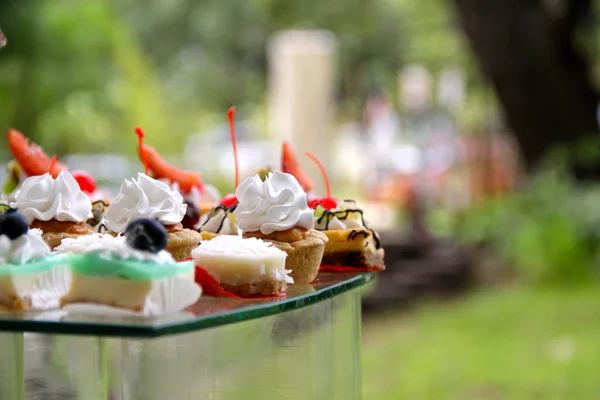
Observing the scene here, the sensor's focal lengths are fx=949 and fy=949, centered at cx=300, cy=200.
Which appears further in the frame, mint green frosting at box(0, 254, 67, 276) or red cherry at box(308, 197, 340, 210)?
red cherry at box(308, 197, 340, 210)

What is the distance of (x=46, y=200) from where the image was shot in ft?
6.74

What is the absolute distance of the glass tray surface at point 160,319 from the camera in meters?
1.51

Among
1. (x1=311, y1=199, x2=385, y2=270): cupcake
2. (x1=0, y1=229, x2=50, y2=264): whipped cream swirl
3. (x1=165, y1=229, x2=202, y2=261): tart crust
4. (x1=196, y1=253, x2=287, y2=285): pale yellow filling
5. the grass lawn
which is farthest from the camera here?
the grass lawn

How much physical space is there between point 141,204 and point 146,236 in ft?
1.07

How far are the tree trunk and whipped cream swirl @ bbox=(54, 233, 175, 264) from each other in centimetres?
675

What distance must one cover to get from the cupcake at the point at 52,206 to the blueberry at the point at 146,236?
0.48 metres

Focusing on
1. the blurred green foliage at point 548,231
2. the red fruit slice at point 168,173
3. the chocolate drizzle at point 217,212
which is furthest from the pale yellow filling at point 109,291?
the blurred green foliage at point 548,231

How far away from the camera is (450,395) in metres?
5.40

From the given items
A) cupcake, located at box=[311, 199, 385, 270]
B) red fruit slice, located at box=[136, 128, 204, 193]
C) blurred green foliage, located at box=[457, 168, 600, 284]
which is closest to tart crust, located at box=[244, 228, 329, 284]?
cupcake, located at box=[311, 199, 385, 270]

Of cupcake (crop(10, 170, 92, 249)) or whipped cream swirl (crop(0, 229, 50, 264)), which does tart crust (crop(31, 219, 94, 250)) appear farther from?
whipped cream swirl (crop(0, 229, 50, 264))

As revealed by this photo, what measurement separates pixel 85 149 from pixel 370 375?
454 centimetres

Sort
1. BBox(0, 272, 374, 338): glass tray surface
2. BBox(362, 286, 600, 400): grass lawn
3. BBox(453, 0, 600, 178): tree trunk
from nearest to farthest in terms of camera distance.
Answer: BBox(0, 272, 374, 338): glass tray surface, BBox(362, 286, 600, 400): grass lawn, BBox(453, 0, 600, 178): tree trunk

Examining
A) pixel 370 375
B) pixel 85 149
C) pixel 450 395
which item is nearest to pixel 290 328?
pixel 450 395

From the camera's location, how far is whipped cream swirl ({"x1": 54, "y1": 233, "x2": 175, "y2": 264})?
163 centimetres
